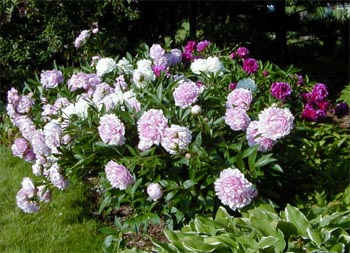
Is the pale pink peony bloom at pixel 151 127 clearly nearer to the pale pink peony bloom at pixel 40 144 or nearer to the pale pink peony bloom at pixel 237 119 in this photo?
the pale pink peony bloom at pixel 237 119

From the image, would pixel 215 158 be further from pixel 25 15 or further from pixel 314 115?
pixel 25 15

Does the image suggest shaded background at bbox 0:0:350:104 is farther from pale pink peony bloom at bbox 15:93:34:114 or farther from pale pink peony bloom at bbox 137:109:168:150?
pale pink peony bloom at bbox 137:109:168:150

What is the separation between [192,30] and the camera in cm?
712

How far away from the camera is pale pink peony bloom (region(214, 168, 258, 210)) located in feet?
7.91

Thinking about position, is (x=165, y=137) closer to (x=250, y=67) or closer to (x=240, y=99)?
(x=240, y=99)

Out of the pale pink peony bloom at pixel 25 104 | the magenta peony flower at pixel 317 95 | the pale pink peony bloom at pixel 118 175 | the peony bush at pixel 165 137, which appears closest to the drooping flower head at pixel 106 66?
the peony bush at pixel 165 137

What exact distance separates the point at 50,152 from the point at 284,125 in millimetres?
1271

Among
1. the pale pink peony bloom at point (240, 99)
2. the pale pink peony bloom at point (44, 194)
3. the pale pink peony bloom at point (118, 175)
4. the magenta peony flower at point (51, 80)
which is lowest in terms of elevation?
the pale pink peony bloom at point (44, 194)

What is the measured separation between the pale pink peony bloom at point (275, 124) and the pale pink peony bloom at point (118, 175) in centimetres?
64

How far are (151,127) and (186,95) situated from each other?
0.25m

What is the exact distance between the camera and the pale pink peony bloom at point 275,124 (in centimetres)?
245

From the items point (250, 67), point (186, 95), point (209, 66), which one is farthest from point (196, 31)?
point (186, 95)

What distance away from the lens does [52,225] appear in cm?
350

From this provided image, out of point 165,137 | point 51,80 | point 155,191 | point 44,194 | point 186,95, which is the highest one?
point 186,95
